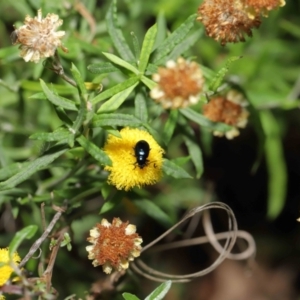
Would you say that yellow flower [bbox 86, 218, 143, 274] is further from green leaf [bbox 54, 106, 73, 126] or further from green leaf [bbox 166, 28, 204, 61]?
green leaf [bbox 166, 28, 204, 61]

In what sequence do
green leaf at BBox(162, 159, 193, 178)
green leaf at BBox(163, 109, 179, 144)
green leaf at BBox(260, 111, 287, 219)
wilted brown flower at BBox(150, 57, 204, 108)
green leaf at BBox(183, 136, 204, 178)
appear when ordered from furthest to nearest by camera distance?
green leaf at BBox(260, 111, 287, 219), green leaf at BBox(183, 136, 204, 178), green leaf at BBox(163, 109, 179, 144), green leaf at BBox(162, 159, 193, 178), wilted brown flower at BBox(150, 57, 204, 108)

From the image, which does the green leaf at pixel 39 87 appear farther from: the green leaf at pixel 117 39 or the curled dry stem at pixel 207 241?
the curled dry stem at pixel 207 241

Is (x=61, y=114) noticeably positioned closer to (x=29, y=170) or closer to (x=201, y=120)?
(x=29, y=170)

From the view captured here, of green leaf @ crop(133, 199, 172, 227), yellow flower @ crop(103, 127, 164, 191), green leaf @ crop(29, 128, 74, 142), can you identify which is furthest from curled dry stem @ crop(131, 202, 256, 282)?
green leaf @ crop(29, 128, 74, 142)

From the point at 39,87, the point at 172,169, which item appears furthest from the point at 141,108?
the point at 39,87

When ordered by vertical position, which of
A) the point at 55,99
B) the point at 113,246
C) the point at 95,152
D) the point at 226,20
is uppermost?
the point at 226,20
